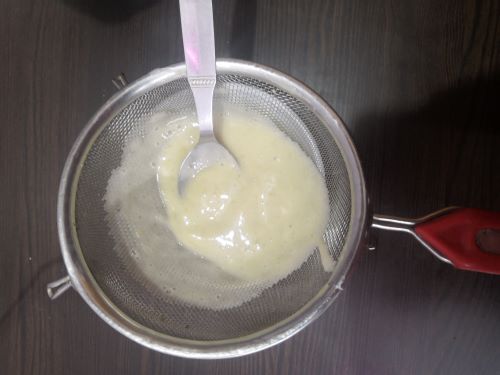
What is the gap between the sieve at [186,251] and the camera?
0.61 meters

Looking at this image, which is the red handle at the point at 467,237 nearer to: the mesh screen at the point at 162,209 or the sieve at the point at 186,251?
the sieve at the point at 186,251

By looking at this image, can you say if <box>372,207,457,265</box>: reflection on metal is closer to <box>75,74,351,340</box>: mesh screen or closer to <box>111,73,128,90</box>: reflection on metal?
<box>75,74,351,340</box>: mesh screen

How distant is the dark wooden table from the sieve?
14 centimetres

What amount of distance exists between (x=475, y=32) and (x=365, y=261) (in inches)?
19.3

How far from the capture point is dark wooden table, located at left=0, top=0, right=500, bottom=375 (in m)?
0.79

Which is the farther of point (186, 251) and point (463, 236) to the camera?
point (186, 251)

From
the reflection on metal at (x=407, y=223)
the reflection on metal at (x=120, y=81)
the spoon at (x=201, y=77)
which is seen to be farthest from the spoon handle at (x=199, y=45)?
the reflection on metal at (x=407, y=223)

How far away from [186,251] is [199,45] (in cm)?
35

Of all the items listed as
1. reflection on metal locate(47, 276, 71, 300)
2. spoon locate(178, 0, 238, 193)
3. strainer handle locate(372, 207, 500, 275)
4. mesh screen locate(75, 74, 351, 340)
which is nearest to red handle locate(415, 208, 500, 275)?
strainer handle locate(372, 207, 500, 275)

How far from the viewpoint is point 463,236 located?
0.61 metres

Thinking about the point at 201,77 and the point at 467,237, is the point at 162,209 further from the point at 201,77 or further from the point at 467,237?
the point at 467,237

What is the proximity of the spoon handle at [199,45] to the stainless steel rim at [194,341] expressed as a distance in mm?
40

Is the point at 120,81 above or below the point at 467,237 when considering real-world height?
above

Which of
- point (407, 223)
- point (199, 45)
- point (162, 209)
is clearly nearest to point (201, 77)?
point (199, 45)
